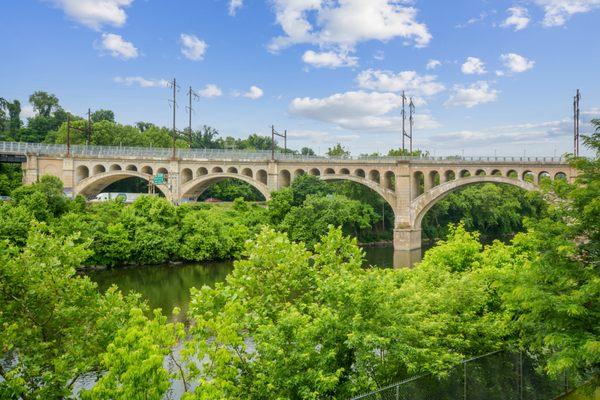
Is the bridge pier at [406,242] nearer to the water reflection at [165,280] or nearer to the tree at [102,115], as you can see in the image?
the water reflection at [165,280]

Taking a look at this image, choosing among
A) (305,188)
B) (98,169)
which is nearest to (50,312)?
(305,188)

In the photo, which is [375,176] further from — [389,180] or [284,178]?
[284,178]

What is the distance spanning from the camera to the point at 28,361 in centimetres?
953

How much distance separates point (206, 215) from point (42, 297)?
127 ft

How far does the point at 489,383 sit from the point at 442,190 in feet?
140

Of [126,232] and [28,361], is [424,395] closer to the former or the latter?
[28,361]

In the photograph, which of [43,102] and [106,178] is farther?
[43,102]

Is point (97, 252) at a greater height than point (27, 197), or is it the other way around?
point (27, 197)

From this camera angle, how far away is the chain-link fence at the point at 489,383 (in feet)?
36.0

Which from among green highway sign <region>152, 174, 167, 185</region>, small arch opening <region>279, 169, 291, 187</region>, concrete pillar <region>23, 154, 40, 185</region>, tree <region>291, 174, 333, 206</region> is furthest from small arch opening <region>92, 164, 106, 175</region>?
tree <region>291, 174, 333, 206</region>

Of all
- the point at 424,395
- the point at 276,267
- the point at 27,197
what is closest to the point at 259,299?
the point at 276,267

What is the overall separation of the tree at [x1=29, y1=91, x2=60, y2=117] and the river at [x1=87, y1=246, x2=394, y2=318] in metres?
80.7

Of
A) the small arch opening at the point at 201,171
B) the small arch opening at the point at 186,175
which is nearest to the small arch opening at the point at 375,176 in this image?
the small arch opening at the point at 201,171

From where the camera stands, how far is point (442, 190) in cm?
5344
